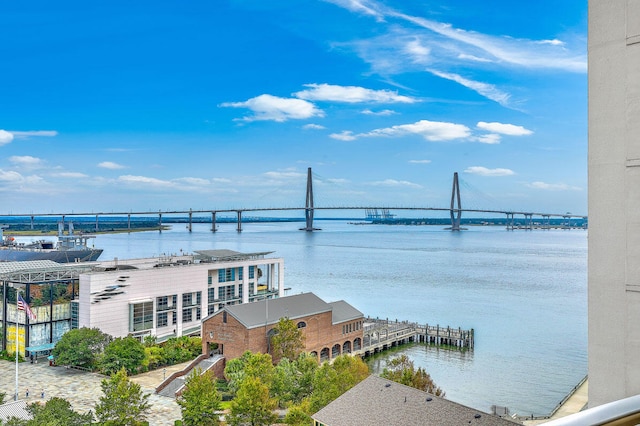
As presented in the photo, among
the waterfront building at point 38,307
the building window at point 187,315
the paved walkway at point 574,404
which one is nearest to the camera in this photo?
the paved walkway at point 574,404

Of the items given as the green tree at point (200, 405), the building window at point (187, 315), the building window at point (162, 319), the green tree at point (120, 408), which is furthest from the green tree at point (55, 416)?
the building window at point (187, 315)

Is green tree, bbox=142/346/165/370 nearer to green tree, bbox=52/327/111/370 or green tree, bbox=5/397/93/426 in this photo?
green tree, bbox=52/327/111/370

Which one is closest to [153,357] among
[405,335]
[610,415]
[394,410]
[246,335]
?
[246,335]

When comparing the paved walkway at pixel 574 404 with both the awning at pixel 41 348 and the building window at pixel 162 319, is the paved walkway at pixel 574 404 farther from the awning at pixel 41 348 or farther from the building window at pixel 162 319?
the awning at pixel 41 348

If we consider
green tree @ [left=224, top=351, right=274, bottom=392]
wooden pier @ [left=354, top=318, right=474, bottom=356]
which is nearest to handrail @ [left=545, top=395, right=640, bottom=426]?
green tree @ [left=224, top=351, right=274, bottom=392]

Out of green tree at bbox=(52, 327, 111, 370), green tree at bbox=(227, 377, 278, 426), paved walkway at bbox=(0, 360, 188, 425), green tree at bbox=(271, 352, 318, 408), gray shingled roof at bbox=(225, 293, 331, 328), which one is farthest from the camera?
gray shingled roof at bbox=(225, 293, 331, 328)
